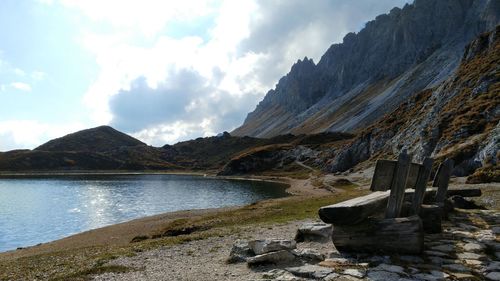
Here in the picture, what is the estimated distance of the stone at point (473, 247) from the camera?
525 inches

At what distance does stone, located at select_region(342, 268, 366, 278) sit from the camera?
36.3 feet

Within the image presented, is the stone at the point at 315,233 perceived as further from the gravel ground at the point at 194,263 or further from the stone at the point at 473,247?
the stone at the point at 473,247

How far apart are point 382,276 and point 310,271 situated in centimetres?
205

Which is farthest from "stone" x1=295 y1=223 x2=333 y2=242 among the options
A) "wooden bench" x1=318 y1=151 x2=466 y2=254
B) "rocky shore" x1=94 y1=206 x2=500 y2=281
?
"wooden bench" x1=318 y1=151 x2=466 y2=254

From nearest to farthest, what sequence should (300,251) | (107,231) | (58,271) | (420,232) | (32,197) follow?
(420,232) < (300,251) < (58,271) < (107,231) < (32,197)

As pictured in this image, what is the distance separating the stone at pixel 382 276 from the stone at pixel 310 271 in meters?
1.19

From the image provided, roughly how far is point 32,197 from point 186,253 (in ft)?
316

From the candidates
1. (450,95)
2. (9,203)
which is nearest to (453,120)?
(450,95)

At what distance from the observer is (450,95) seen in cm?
10450

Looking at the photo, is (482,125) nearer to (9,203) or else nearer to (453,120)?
(453,120)

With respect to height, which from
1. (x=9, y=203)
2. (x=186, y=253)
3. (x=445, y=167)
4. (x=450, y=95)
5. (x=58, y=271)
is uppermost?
(x=450, y=95)

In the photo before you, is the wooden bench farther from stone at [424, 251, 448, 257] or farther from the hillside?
the hillside

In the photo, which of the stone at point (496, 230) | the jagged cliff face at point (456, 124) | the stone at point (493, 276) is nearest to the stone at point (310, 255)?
the stone at point (493, 276)

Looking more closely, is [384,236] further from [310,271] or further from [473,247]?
[473,247]
